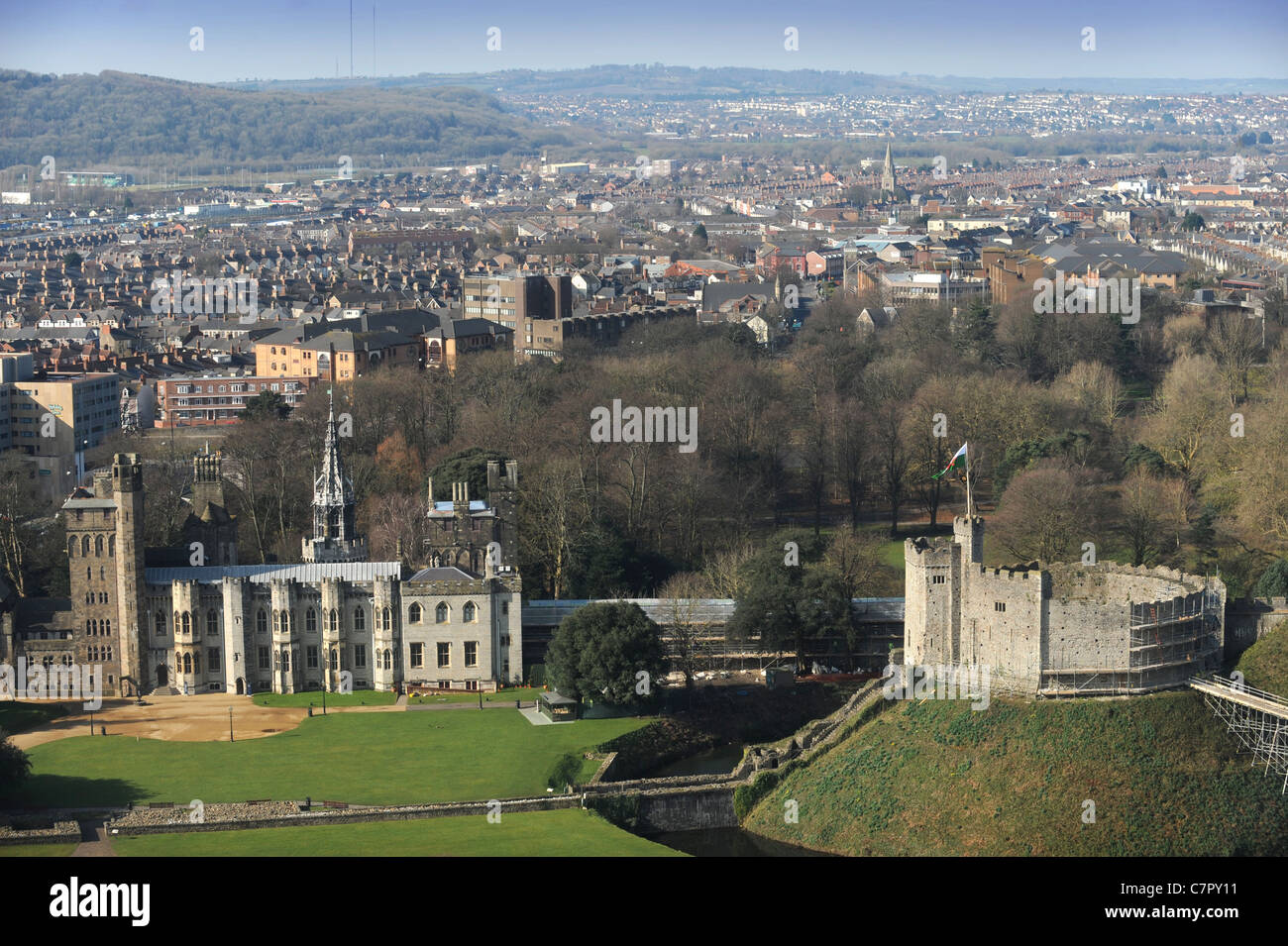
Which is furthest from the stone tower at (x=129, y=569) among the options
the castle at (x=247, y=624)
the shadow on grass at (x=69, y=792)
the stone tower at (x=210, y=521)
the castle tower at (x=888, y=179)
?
the castle tower at (x=888, y=179)

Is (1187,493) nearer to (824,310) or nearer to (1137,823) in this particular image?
(1137,823)

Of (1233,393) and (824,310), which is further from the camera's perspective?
(824,310)

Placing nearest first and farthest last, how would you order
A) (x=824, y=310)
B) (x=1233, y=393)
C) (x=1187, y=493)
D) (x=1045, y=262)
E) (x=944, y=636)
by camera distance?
(x=944, y=636), (x=1187, y=493), (x=1233, y=393), (x=824, y=310), (x=1045, y=262)

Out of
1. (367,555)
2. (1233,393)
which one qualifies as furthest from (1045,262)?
(367,555)

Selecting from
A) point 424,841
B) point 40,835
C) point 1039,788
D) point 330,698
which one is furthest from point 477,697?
point 1039,788

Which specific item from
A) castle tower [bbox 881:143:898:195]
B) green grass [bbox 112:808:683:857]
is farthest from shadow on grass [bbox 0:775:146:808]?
castle tower [bbox 881:143:898:195]

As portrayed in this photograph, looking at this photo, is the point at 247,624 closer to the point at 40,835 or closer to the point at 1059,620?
the point at 40,835
